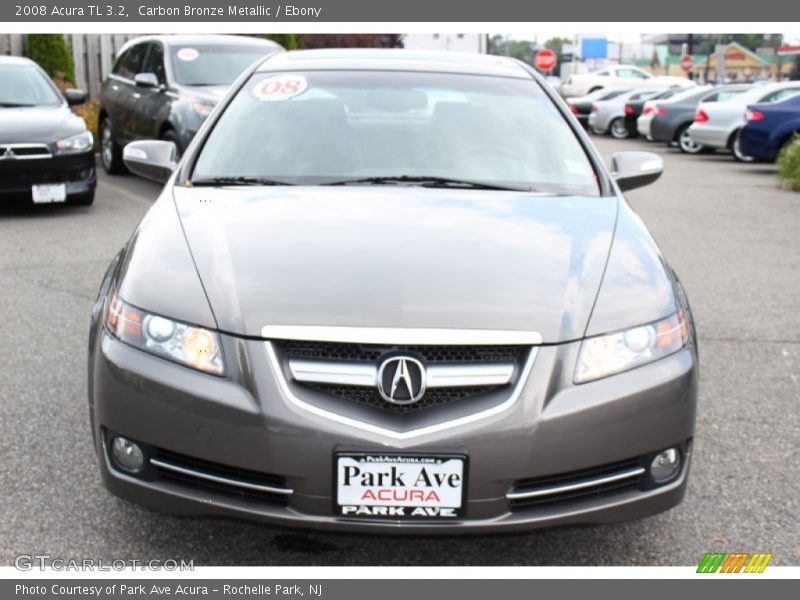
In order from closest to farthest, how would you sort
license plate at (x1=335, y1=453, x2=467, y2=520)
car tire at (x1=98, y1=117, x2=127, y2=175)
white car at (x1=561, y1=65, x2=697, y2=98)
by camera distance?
license plate at (x1=335, y1=453, x2=467, y2=520), car tire at (x1=98, y1=117, x2=127, y2=175), white car at (x1=561, y1=65, x2=697, y2=98)

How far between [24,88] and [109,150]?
2.82m

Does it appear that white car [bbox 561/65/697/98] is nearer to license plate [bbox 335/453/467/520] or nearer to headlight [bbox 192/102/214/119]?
headlight [bbox 192/102/214/119]

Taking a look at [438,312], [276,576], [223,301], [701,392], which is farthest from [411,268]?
[701,392]

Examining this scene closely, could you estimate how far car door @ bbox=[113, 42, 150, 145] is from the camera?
11.8 m

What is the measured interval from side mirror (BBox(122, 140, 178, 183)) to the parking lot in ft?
3.35

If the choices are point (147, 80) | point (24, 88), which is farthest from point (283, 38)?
point (24, 88)

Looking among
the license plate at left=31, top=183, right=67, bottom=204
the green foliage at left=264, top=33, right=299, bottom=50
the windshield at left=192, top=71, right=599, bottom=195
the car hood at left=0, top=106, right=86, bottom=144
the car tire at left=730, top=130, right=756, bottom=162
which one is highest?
the windshield at left=192, top=71, right=599, bottom=195

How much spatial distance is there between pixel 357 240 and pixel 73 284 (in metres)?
4.18

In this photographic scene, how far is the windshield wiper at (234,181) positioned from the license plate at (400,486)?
1467 millimetres

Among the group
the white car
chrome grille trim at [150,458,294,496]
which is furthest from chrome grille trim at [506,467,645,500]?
the white car

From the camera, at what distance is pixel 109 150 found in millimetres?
13117

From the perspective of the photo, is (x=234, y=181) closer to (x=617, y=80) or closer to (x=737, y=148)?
(x=737, y=148)

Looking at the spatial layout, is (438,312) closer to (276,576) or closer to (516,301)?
(516,301)

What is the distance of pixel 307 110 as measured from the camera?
167 inches
